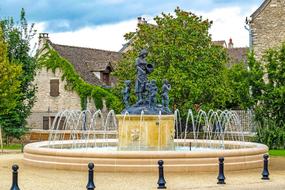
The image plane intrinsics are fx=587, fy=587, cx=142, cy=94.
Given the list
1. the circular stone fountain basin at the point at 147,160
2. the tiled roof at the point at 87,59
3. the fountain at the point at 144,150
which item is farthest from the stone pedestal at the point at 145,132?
the tiled roof at the point at 87,59

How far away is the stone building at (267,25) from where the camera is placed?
44562 millimetres

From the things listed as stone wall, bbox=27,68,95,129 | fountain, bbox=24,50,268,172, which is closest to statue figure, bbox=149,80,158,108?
fountain, bbox=24,50,268,172

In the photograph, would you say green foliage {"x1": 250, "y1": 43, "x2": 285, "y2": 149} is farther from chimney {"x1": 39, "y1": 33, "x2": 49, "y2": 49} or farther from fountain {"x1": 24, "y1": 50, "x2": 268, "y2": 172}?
chimney {"x1": 39, "y1": 33, "x2": 49, "y2": 49}

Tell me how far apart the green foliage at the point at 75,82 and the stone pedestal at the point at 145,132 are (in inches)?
997

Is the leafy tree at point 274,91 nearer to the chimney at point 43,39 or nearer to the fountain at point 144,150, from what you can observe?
the fountain at point 144,150

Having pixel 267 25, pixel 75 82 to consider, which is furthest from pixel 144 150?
pixel 75 82

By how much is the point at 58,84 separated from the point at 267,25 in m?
19.1

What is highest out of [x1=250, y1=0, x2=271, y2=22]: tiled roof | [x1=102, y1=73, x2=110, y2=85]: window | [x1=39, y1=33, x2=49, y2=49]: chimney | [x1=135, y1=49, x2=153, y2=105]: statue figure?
[x1=250, y1=0, x2=271, y2=22]: tiled roof

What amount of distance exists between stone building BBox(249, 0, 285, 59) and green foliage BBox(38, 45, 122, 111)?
12453mm

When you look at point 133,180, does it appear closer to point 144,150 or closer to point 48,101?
point 144,150

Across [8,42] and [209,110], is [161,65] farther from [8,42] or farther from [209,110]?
[8,42]

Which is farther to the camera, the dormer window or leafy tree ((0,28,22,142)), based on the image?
the dormer window

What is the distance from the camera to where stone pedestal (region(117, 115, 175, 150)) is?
2283cm

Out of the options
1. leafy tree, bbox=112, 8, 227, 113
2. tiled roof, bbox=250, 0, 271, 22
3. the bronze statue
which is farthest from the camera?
tiled roof, bbox=250, 0, 271, 22
